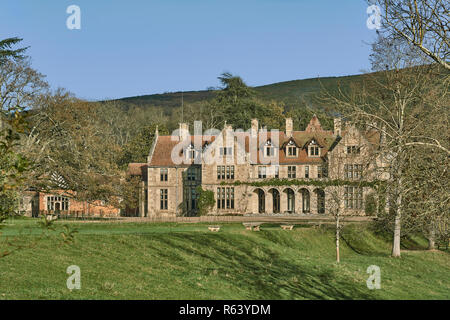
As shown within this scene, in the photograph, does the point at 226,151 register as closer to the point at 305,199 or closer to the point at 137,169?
the point at 305,199

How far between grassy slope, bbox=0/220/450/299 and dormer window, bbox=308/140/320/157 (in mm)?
23856

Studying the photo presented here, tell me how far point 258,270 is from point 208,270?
2.87m

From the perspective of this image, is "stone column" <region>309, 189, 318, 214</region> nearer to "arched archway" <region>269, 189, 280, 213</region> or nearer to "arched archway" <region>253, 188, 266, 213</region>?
"arched archway" <region>269, 189, 280, 213</region>

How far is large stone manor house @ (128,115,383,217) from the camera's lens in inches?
2462

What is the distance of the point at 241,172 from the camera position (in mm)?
62969

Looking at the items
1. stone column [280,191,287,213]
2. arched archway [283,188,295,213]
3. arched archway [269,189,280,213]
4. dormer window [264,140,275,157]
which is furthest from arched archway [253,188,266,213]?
dormer window [264,140,275,157]

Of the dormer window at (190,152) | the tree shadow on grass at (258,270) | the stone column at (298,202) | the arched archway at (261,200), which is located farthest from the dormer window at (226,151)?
the tree shadow on grass at (258,270)

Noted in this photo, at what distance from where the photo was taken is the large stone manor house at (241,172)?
6253 centimetres

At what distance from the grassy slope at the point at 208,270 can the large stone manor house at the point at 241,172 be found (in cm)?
2144

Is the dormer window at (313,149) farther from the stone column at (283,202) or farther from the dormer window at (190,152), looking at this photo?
the dormer window at (190,152)

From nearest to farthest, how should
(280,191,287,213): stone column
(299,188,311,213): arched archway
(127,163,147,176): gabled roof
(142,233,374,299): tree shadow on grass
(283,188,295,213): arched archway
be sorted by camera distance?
(142,233,374,299): tree shadow on grass < (280,191,287,213): stone column < (299,188,311,213): arched archway < (283,188,295,213): arched archway < (127,163,147,176): gabled roof

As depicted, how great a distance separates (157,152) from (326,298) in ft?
146
